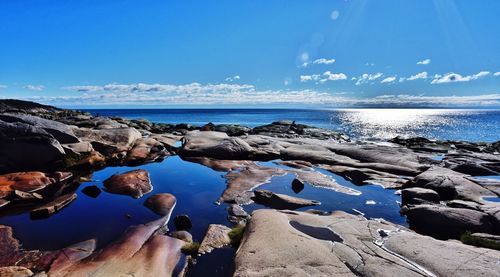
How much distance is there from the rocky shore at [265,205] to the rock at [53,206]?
78 millimetres

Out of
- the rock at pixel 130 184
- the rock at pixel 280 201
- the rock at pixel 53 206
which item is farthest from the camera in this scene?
the rock at pixel 130 184

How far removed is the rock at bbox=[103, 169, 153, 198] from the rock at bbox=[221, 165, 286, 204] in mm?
5007

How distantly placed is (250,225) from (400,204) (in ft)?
35.6

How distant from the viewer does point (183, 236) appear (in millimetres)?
13062

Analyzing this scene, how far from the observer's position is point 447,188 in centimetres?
Result: 1914

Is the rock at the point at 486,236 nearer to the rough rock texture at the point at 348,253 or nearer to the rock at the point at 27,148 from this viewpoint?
the rough rock texture at the point at 348,253

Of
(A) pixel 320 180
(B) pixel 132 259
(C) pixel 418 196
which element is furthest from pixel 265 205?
(C) pixel 418 196

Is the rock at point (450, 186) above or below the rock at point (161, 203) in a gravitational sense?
above

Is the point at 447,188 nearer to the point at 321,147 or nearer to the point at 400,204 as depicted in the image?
the point at 400,204

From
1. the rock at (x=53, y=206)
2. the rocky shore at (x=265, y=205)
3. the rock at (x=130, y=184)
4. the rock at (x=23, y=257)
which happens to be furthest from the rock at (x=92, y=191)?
the rock at (x=23, y=257)

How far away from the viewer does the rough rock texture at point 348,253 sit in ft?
29.4

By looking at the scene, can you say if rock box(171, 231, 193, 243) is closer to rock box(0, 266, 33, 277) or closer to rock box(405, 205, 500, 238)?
rock box(0, 266, 33, 277)

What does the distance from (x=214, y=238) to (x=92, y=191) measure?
409 inches

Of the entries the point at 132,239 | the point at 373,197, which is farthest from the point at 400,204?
the point at 132,239
